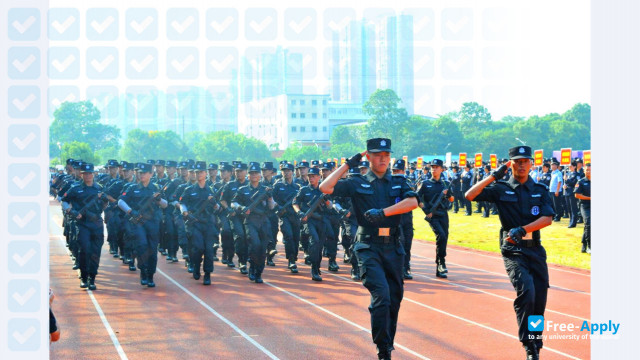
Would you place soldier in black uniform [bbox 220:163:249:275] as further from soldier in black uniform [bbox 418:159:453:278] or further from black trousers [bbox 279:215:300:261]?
soldier in black uniform [bbox 418:159:453:278]

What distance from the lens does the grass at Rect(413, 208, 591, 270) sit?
1548 cm

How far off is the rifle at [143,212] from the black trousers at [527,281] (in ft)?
24.4

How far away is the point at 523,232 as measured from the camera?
6.90m

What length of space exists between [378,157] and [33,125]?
4.91 m

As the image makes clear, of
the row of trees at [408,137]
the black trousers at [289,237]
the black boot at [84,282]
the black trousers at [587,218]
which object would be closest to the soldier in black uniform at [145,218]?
the black boot at [84,282]

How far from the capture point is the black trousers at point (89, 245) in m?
12.0

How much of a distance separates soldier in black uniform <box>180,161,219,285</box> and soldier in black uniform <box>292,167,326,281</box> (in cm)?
168

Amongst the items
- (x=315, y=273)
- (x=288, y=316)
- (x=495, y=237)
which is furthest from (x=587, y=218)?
(x=288, y=316)

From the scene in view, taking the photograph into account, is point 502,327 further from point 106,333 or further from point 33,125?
point 33,125

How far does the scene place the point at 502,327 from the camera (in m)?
8.80

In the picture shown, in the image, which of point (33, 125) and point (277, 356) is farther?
point (33, 125)

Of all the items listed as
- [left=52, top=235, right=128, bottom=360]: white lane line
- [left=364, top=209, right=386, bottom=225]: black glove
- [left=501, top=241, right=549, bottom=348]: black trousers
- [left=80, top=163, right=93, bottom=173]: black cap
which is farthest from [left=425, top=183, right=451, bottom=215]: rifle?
[left=80, top=163, right=93, bottom=173]: black cap

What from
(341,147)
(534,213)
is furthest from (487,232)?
(341,147)

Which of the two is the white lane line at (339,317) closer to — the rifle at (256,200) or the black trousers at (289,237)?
the rifle at (256,200)
